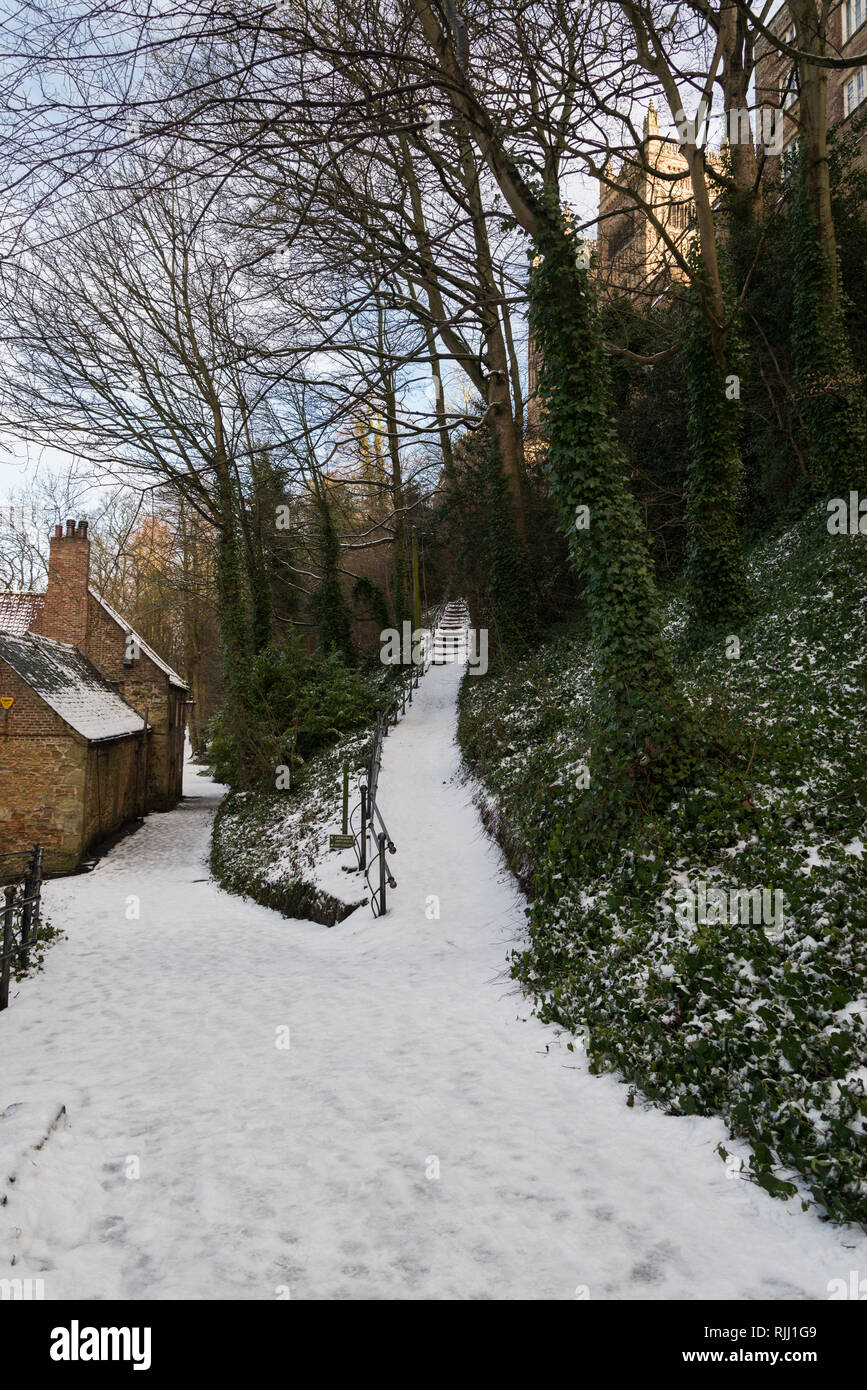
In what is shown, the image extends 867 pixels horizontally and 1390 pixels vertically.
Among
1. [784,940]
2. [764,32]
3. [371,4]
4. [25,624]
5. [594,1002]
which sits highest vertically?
[764,32]

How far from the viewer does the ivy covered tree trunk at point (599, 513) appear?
768 cm

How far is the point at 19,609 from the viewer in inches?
982

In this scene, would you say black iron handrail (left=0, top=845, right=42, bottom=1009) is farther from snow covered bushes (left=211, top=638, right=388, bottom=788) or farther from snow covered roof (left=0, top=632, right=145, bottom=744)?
snow covered roof (left=0, top=632, right=145, bottom=744)

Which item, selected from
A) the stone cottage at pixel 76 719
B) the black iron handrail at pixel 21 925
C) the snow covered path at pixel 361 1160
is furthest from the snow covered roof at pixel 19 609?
the snow covered path at pixel 361 1160

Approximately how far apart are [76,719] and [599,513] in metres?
15.7

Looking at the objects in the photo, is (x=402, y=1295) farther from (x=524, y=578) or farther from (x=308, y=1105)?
(x=524, y=578)

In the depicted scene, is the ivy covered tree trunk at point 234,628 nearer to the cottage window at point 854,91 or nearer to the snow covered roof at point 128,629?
the snow covered roof at point 128,629

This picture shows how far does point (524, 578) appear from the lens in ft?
60.2

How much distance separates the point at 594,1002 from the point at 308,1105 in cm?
222

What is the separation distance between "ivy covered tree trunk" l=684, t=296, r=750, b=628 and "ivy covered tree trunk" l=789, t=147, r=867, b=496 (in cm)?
169

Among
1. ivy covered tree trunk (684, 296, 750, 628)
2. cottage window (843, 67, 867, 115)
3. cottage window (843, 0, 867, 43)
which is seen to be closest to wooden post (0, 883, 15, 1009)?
ivy covered tree trunk (684, 296, 750, 628)

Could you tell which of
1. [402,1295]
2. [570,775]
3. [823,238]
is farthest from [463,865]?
[823,238]

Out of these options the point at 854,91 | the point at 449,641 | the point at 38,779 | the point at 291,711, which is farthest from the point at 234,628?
the point at 854,91

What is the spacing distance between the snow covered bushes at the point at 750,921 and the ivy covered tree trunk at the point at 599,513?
0.73 meters
